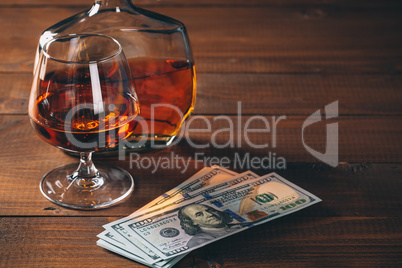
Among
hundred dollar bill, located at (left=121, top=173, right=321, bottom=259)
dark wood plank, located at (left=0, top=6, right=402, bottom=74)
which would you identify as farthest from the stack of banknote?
dark wood plank, located at (left=0, top=6, right=402, bottom=74)

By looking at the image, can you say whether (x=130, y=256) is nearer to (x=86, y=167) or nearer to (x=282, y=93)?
(x=86, y=167)

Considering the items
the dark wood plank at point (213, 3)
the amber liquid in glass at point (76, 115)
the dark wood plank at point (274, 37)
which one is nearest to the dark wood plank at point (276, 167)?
the amber liquid in glass at point (76, 115)

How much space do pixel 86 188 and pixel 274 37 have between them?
0.75 metres

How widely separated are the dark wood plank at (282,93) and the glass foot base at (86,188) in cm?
26

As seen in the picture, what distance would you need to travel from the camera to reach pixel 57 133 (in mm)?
841

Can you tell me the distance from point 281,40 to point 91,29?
0.62 meters

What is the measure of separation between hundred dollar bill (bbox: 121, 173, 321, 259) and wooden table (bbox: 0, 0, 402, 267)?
18 millimetres

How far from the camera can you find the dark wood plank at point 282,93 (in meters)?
1.19

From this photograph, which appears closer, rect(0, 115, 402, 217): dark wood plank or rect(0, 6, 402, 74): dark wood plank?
rect(0, 115, 402, 217): dark wood plank

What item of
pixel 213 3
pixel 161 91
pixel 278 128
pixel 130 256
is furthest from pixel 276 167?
pixel 213 3

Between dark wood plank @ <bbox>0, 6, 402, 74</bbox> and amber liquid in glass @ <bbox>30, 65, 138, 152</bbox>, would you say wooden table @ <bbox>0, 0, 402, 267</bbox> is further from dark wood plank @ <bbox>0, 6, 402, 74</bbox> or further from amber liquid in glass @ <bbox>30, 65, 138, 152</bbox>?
amber liquid in glass @ <bbox>30, 65, 138, 152</bbox>

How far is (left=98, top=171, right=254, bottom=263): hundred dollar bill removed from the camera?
790 millimetres

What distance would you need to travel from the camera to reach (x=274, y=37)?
4.90ft

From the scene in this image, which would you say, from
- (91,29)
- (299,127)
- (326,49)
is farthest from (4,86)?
(326,49)
